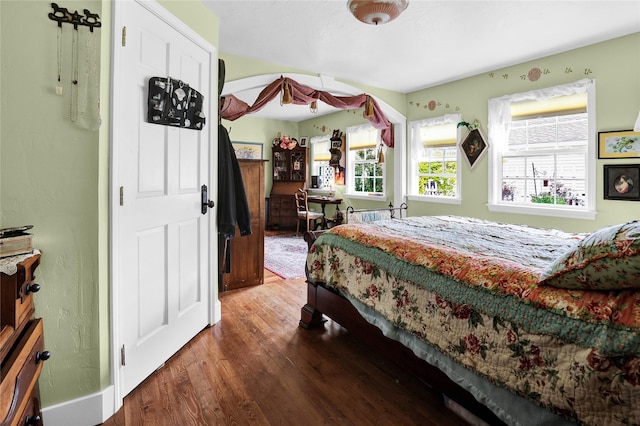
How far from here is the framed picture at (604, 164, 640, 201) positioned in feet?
10.3

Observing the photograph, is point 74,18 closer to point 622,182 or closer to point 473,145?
point 473,145

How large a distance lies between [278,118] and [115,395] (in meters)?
7.02

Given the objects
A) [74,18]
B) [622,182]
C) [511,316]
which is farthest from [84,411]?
[622,182]

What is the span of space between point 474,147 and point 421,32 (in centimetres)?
186

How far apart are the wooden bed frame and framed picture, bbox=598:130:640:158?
2955 millimetres

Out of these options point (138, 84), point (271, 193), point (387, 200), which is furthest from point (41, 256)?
point (271, 193)

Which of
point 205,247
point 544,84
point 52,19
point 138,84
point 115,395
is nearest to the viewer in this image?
point 52,19

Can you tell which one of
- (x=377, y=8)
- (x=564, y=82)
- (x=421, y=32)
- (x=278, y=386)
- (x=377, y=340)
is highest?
(x=421, y=32)

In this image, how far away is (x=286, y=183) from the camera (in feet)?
26.5

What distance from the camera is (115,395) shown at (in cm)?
170

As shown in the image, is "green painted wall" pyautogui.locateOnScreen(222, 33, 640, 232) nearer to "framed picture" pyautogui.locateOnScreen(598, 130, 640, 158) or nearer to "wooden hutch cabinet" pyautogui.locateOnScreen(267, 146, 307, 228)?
"framed picture" pyautogui.locateOnScreen(598, 130, 640, 158)

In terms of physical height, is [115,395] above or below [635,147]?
below

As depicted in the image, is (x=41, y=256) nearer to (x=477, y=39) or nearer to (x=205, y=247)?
(x=205, y=247)

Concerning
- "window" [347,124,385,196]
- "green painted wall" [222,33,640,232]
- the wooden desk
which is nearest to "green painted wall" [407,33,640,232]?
"green painted wall" [222,33,640,232]
